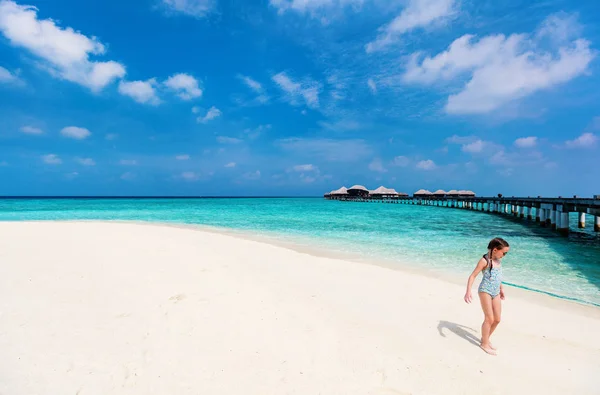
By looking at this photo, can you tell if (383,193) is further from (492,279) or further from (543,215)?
(492,279)

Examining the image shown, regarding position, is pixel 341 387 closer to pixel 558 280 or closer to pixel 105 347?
pixel 105 347

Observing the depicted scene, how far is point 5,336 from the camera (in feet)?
12.4

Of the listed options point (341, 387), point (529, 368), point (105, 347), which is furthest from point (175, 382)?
point (529, 368)

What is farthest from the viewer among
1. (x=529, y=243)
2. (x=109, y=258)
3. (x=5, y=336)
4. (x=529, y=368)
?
(x=529, y=243)

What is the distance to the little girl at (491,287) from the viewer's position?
144 inches

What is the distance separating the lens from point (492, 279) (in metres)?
3.70

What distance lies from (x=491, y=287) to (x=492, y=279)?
11 centimetres

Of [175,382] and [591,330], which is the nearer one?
[175,382]

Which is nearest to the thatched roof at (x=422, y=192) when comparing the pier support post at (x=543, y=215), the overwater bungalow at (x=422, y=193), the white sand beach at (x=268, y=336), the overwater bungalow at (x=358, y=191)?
the overwater bungalow at (x=422, y=193)

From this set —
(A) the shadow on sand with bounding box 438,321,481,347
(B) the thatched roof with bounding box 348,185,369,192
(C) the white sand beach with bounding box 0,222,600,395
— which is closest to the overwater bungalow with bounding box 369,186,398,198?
(B) the thatched roof with bounding box 348,185,369,192

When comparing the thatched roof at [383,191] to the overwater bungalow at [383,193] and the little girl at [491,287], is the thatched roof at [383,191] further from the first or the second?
the little girl at [491,287]

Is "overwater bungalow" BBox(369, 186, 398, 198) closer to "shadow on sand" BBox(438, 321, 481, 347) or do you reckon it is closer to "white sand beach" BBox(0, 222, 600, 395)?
"white sand beach" BBox(0, 222, 600, 395)

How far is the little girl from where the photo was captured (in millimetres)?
3666

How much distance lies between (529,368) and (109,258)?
8958mm
